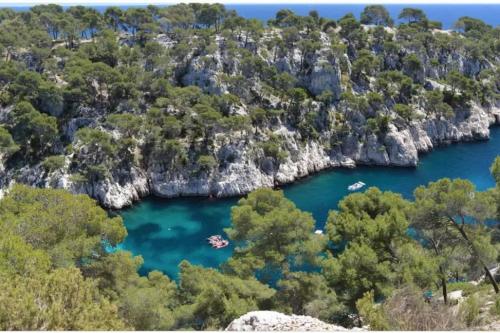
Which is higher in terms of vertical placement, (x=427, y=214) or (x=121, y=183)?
(x=427, y=214)

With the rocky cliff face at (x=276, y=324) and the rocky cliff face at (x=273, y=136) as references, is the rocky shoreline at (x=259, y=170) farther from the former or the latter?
the rocky cliff face at (x=276, y=324)

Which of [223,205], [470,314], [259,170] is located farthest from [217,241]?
[470,314]

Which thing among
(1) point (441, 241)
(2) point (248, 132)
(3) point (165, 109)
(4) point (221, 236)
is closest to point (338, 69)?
(2) point (248, 132)

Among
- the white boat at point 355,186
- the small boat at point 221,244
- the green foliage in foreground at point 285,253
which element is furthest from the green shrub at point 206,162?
the green foliage in foreground at point 285,253

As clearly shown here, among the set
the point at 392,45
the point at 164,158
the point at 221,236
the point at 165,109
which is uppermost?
the point at 392,45

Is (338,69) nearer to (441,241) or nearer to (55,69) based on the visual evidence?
(55,69)

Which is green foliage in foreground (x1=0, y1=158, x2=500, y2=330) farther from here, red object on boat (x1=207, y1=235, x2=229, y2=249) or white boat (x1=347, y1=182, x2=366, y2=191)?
white boat (x1=347, y1=182, x2=366, y2=191)

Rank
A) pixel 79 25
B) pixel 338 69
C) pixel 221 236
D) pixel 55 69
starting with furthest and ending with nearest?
pixel 79 25
pixel 338 69
pixel 55 69
pixel 221 236

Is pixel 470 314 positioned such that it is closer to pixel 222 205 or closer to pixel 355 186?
pixel 222 205
